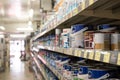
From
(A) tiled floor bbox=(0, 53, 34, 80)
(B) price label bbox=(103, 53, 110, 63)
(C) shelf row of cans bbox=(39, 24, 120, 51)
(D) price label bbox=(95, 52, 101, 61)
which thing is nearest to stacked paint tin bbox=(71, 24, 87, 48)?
(C) shelf row of cans bbox=(39, 24, 120, 51)

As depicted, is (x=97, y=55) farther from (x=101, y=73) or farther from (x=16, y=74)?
(x=16, y=74)

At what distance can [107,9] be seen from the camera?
172 cm

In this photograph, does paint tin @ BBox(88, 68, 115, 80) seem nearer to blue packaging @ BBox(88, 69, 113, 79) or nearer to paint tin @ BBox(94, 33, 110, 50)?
blue packaging @ BBox(88, 69, 113, 79)

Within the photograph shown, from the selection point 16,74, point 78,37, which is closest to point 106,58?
point 78,37

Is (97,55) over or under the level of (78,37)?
under

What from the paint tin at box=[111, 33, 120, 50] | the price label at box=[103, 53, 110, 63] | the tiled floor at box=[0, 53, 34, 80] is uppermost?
the paint tin at box=[111, 33, 120, 50]

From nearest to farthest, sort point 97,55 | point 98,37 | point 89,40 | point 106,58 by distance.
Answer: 1. point 106,58
2. point 97,55
3. point 98,37
4. point 89,40

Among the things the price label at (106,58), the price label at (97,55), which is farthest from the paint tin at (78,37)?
the price label at (106,58)

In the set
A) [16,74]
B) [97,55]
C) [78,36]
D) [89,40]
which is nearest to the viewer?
[97,55]

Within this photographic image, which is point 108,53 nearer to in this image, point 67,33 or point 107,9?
point 107,9

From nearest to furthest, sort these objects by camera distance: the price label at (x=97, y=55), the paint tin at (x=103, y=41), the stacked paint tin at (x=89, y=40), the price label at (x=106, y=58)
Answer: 1. the price label at (x=106, y=58)
2. the price label at (x=97, y=55)
3. the paint tin at (x=103, y=41)
4. the stacked paint tin at (x=89, y=40)

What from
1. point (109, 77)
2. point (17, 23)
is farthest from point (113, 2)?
point (17, 23)

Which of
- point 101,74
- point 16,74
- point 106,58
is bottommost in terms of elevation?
point 16,74

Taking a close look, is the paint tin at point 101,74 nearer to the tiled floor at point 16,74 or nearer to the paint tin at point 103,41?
the paint tin at point 103,41
